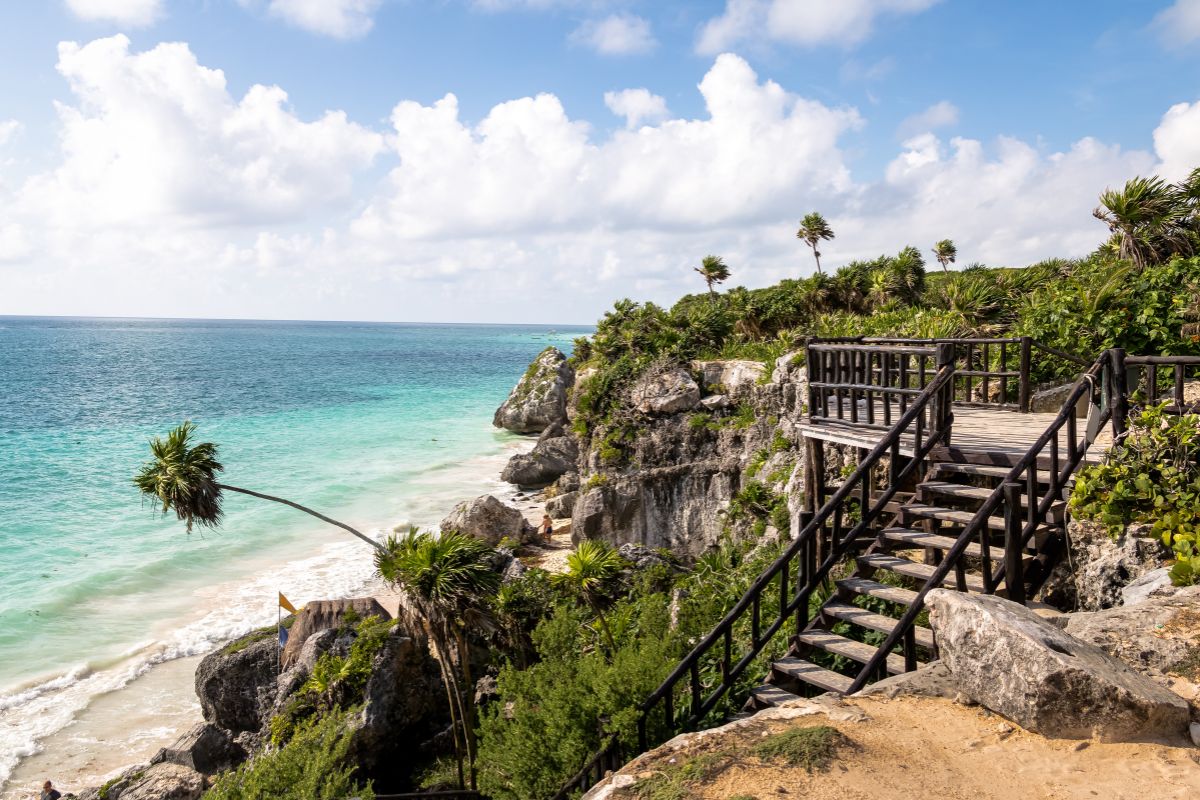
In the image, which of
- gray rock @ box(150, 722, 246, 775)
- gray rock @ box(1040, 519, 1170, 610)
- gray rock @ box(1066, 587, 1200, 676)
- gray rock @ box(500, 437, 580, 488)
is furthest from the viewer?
gray rock @ box(500, 437, 580, 488)

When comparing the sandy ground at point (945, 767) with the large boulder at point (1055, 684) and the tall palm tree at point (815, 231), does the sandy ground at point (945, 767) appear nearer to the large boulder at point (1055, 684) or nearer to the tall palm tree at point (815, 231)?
the large boulder at point (1055, 684)

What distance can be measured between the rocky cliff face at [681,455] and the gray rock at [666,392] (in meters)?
0.03

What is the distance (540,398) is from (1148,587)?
50283 mm

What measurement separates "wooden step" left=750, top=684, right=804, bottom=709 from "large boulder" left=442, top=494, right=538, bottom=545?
1801 cm

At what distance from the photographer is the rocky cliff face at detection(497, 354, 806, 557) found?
20.4 metres

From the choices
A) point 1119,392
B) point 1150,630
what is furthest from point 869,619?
point 1119,392

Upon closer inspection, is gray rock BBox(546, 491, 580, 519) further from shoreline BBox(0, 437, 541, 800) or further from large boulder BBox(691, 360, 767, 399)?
large boulder BBox(691, 360, 767, 399)

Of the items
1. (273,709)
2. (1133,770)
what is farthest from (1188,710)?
(273,709)

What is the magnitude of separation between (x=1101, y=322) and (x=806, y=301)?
1765cm

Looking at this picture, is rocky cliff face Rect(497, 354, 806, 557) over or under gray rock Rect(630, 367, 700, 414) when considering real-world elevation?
under

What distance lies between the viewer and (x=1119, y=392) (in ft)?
28.3

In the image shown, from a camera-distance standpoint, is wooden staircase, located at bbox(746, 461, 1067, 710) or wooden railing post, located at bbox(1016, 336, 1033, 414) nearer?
wooden staircase, located at bbox(746, 461, 1067, 710)

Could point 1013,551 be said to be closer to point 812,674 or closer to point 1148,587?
A: point 1148,587

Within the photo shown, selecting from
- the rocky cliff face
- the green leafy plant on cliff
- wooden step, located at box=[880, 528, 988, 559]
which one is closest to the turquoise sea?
the rocky cliff face
